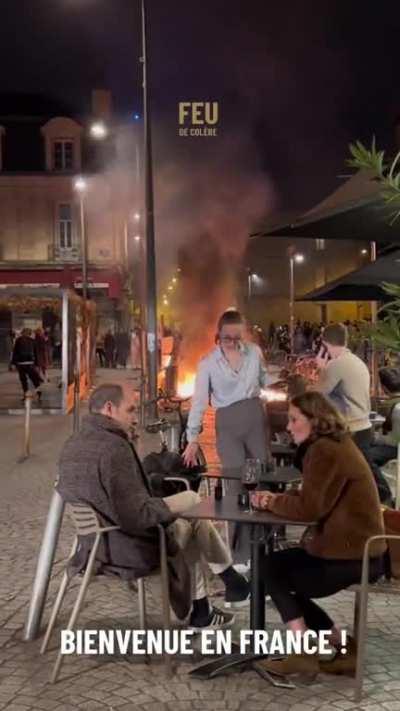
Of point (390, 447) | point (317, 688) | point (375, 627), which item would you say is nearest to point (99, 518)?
point (317, 688)

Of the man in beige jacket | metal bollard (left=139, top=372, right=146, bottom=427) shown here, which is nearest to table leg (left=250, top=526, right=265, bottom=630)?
the man in beige jacket

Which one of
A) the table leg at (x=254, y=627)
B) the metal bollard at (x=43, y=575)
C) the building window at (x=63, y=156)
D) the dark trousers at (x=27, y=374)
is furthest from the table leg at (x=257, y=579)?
the building window at (x=63, y=156)

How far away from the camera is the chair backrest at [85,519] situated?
14.4ft

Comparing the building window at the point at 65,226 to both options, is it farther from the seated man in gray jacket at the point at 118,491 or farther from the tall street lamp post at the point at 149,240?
the seated man in gray jacket at the point at 118,491

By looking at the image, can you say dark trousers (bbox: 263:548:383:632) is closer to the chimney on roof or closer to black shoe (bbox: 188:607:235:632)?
black shoe (bbox: 188:607:235:632)

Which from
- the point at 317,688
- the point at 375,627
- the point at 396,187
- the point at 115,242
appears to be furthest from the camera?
the point at 115,242

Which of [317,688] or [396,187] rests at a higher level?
[396,187]

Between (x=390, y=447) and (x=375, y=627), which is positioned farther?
(x=390, y=447)

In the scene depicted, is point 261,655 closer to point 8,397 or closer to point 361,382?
point 361,382

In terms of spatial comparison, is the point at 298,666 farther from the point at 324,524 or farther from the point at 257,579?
the point at 324,524

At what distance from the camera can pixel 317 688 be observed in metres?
4.29

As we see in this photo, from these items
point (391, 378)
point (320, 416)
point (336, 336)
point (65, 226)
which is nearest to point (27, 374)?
point (391, 378)

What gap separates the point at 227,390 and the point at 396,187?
3.09 m

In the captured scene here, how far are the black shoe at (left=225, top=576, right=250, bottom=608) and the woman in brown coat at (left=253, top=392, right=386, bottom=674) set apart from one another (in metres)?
0.95
